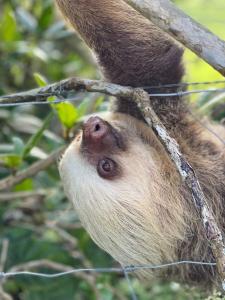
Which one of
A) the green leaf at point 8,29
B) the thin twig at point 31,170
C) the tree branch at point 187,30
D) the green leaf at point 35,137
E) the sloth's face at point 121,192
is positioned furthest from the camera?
the green leaf at point 8,29

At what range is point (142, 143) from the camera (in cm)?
331

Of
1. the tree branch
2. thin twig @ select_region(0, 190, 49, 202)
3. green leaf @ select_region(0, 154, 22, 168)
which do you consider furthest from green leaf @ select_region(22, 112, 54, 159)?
the tree branch

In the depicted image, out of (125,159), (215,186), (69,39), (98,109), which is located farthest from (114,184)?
(69,39)

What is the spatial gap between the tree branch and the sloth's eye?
0.98 meters

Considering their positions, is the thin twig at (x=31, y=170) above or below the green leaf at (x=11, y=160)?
below

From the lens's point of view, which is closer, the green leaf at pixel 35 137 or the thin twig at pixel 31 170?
the green leaf at pixel 35 137

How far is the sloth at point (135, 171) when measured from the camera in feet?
10.3

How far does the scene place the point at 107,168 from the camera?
10.5 feet

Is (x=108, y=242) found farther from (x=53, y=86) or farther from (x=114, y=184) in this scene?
(x=53, y=86)

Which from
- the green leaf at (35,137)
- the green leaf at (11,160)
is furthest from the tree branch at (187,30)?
the green leaf at (11,160)

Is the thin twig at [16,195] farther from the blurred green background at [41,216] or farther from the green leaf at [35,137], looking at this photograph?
the green leaf at [35,137]

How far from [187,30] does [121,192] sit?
1064mm

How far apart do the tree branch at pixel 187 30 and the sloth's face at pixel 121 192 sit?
899 millimetres

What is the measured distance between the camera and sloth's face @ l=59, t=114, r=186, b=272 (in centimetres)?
313
